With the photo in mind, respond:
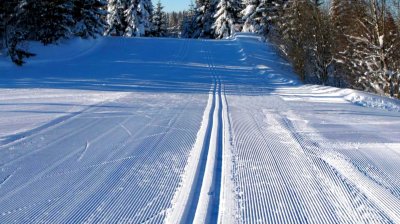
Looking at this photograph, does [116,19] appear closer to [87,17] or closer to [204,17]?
[204,17]

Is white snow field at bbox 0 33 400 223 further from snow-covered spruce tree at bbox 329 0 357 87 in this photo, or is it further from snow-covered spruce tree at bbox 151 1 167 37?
snow-covered spruce tree at bbox 151 1 167 37

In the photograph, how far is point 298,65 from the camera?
20.0 m

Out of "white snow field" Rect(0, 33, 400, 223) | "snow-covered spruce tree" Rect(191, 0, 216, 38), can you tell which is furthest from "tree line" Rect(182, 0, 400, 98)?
"snow-covered spruce tree" Rect(191, 0, 216, 38)

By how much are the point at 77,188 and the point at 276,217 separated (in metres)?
1.91

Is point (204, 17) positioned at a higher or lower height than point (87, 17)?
higher

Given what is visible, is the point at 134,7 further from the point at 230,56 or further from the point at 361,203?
the point at 361,203

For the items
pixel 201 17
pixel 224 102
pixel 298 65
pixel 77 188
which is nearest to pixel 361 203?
pixel 77 188

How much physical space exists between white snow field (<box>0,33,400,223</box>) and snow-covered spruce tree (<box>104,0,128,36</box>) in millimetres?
36719

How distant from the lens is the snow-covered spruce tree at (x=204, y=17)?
54562mm

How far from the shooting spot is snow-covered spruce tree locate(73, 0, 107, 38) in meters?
26.5

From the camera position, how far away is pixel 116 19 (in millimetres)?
47844

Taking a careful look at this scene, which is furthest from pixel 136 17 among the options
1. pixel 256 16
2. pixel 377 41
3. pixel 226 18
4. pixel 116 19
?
pixel 377 41

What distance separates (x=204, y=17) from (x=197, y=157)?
52025 millimetres

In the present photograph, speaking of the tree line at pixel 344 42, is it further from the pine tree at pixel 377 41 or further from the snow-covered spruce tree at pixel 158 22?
the snow-covered spruce tree at pixel 158 22
